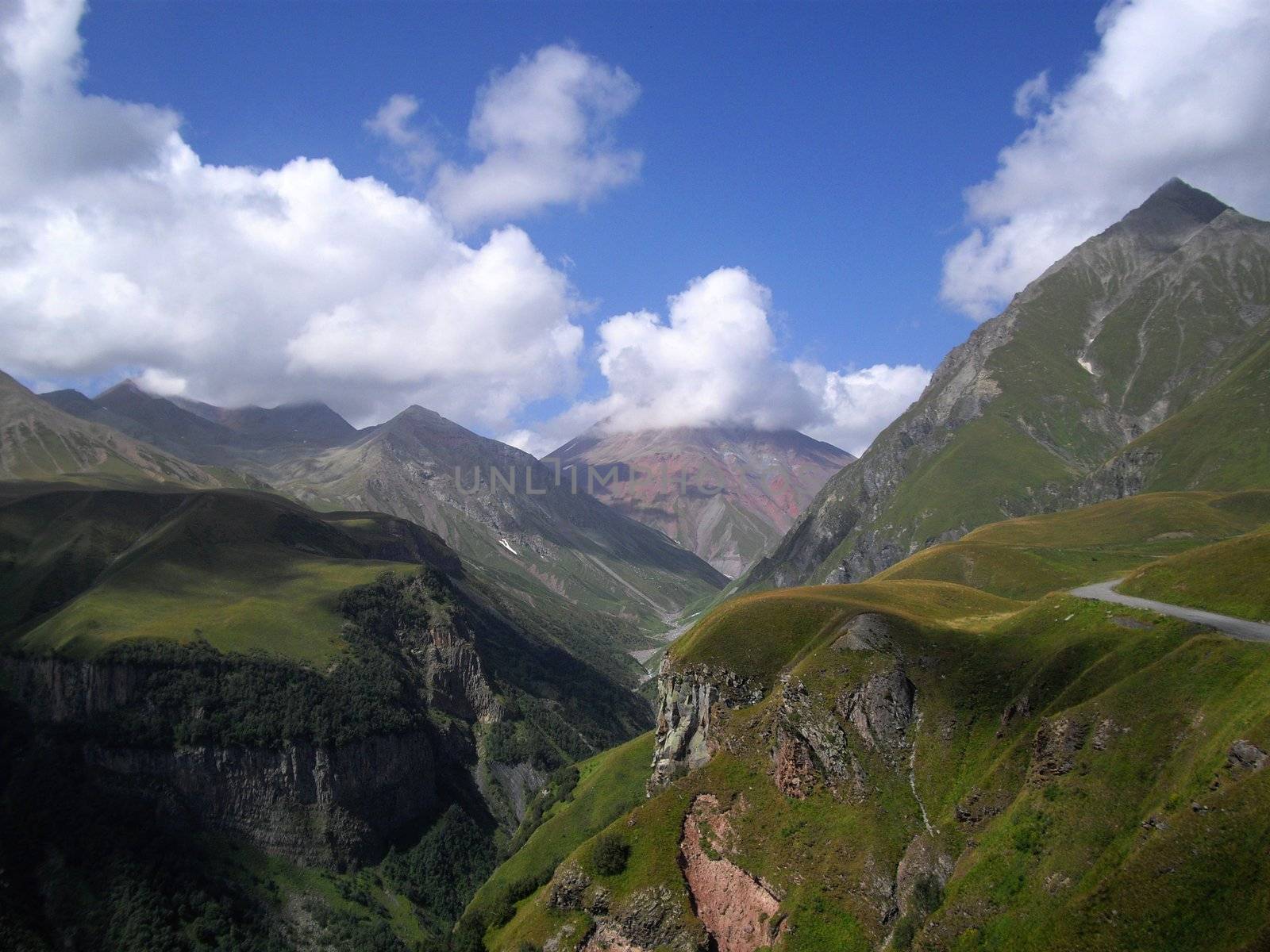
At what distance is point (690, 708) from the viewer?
101 m

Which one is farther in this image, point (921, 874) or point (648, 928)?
point (648, 928)

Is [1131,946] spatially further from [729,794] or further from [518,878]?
[518,878]

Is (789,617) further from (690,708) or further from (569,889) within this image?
(569,889)

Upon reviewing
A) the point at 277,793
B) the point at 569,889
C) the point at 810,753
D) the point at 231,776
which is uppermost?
the point at 810,753

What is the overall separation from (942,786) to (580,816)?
321 feet

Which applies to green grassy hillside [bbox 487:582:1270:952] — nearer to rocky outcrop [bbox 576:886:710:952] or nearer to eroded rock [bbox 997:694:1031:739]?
eroded rock [bbox 997:694:1031:739]

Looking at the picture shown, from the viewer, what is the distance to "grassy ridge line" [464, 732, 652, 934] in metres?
143

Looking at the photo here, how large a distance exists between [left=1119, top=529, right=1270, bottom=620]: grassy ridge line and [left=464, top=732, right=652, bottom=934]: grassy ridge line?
87464mm

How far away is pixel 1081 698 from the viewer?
6444 centimetres

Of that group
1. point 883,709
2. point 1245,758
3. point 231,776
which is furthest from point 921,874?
point 231,776

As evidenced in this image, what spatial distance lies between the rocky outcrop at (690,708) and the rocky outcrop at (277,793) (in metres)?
95.1

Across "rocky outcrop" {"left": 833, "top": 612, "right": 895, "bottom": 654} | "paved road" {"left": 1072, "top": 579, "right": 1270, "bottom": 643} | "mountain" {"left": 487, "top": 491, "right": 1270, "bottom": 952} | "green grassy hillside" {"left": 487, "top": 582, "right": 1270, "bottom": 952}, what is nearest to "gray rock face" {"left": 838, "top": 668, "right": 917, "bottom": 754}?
"mountain" {"left": 487, "top": 491, "right": 1270, "bottom": 952}

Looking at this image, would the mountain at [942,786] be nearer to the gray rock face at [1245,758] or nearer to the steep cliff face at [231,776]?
the gray rock face at [1245,758]

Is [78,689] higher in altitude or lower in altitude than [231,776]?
higher
